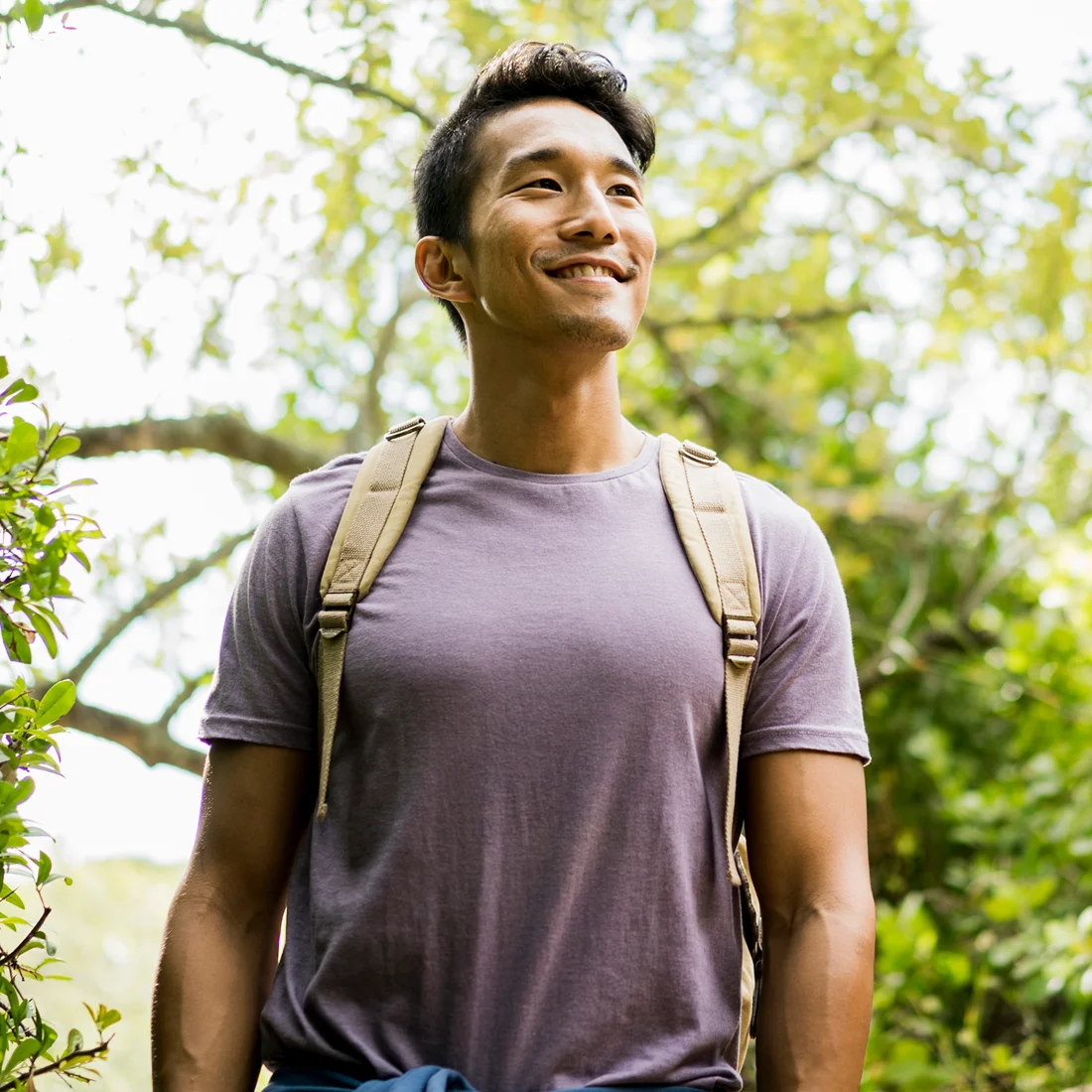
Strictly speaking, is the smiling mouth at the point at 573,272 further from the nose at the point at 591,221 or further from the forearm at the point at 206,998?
the forearm at the point at 206,998

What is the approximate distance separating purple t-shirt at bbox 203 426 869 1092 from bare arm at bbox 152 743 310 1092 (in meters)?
0.05

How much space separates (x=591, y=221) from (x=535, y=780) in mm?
797

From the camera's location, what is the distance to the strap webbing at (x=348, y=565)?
75.9 inches

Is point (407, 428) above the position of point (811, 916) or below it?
above

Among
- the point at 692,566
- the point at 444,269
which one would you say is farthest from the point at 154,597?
the point at 692,566

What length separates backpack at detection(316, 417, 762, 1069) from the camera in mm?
1909

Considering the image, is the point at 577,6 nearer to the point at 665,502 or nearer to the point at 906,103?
the point at 906,103

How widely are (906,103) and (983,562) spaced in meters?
1.96

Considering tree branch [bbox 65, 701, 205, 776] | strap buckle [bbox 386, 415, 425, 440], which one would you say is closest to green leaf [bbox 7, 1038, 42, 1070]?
strap buckle [bbox 386, 415, 425, 440]

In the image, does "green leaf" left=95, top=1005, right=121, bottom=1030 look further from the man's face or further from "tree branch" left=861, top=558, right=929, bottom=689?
"tree branch" left=861, top=558, right=929, bottom=689

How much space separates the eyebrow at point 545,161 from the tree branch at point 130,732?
267 centimetres

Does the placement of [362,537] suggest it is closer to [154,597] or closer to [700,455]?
[700,455]

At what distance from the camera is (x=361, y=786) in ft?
6.28

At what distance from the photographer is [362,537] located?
2014 mm
